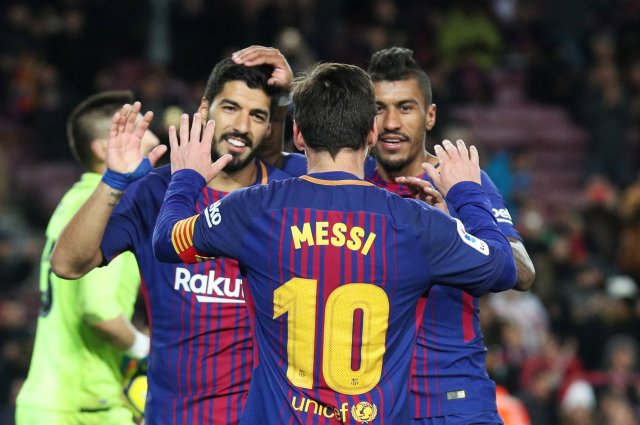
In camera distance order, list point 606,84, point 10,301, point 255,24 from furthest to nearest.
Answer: point 606,84
point 255,24
point 10,301

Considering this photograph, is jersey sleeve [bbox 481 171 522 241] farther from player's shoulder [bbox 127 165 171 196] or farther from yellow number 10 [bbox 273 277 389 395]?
player's shoulder [bbox 127 165 171 196]

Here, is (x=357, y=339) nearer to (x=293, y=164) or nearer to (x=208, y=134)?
(x=208, y=134)

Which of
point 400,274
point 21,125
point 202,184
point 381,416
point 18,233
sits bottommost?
point 381,416

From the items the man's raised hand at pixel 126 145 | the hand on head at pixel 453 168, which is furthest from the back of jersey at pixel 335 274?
the man's raised hand at pixel 126 145

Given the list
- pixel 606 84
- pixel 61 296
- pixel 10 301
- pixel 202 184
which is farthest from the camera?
pixel 606 84

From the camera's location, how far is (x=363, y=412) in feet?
14.2

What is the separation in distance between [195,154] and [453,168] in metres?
1.10

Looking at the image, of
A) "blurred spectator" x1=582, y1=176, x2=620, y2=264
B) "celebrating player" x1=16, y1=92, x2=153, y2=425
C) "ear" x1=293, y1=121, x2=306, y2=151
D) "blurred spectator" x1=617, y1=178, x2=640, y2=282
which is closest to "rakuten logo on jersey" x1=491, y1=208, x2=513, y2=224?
"ear" x1=293, y1=121, x2=306, y2=151

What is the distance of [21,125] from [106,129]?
336 inches

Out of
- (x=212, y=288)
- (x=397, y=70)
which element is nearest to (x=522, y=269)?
(x=397, y=70)

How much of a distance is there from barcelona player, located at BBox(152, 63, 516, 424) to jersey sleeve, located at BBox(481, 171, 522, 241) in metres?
0.60

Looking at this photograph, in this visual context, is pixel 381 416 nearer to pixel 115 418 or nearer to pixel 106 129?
pixel 115 418

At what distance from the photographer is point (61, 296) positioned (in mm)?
6020

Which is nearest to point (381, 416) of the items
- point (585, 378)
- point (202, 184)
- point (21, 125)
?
point (202, 184)
